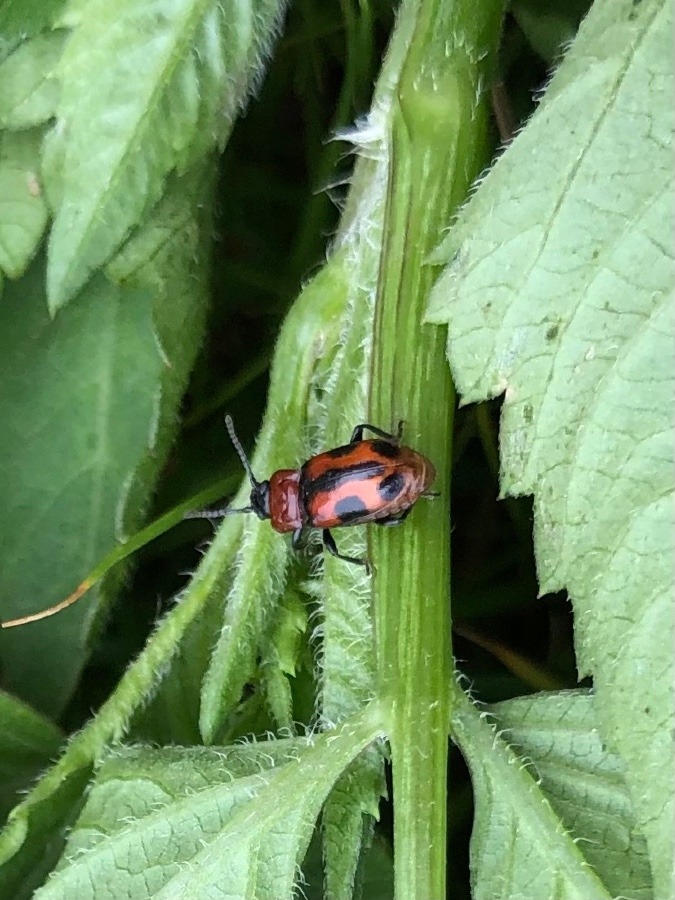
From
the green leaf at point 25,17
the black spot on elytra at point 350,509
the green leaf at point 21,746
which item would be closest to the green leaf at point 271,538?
the black spot on elytra at point 350,509

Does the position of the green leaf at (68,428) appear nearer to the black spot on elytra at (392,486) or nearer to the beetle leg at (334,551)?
the beetle leg at (334,551)

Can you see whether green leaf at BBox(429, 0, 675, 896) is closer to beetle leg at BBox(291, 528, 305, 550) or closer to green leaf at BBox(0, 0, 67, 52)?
beetle leg at BBox(291, 528, 305, 550)

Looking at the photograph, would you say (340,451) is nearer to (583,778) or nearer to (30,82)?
(583,778)

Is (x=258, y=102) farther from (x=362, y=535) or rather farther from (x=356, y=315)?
(x=362, y=535)

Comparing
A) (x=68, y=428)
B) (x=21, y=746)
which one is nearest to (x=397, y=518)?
(x=68, y=428)

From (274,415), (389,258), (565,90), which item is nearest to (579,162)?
(565,90)
